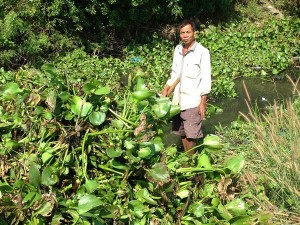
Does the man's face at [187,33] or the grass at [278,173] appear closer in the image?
the grass at [278,173]

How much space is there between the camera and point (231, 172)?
283 cm

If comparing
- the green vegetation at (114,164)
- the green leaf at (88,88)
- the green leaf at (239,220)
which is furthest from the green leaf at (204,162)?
the green leaf at (88,88)

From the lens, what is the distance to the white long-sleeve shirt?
167 inches

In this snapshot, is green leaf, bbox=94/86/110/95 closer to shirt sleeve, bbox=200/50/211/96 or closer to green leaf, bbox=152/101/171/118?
green leaf, bbox=152/101/171/118

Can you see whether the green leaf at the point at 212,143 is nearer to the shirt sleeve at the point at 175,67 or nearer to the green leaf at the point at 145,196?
the green leaf at the point at 145,196

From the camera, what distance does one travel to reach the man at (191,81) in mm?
4227

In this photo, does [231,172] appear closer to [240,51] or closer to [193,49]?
[193,49]

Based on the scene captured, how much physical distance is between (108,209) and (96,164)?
302mm

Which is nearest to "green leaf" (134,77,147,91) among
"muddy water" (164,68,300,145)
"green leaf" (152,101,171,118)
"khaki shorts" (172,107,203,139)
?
"green leaf" (152,101,171,118)

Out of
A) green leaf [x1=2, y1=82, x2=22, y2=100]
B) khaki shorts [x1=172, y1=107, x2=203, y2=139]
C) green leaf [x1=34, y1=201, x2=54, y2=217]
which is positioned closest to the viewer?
green leaf [x1=34, y1=201, x2=54, y2=217]

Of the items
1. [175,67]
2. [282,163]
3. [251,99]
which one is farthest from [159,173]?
[251,99]

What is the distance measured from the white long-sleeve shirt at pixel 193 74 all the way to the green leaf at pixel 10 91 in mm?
1955

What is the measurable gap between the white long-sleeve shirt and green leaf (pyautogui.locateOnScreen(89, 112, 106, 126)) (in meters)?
1.83

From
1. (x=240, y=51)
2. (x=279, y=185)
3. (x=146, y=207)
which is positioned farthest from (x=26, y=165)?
(x=240, y=51)
